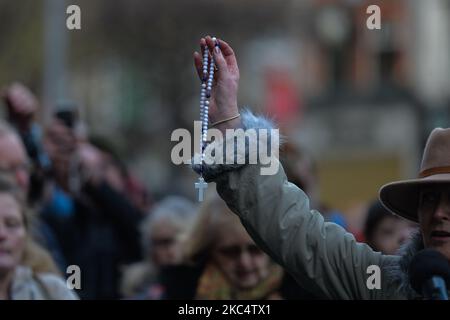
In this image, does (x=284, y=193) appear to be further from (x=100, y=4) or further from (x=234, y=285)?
(x=100, y=4)

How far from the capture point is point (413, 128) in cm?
3741

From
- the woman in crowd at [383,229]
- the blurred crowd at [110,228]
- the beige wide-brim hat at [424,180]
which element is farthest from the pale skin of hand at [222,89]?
the woman in crowd at [383,229]

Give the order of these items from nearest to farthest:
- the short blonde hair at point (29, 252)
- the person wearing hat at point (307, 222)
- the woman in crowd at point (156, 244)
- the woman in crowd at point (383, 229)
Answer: the person wearing hat at point (307, 222), the short blonde hair at point (29, 252), the woman in crowd at point (383, 229), the woman in crowd at point (156, 244)

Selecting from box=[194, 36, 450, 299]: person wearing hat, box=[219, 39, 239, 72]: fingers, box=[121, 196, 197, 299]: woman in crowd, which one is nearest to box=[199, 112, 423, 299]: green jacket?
box=[194, 36, 450, 299]: person wearing hat

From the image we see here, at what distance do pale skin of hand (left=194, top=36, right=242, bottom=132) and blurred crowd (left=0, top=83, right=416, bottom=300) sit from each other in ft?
4.79

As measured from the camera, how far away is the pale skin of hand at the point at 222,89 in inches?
174

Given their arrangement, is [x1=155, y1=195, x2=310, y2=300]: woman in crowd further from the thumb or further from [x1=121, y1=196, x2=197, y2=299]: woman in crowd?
the thumb

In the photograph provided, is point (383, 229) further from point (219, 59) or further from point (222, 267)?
point (219, 59)

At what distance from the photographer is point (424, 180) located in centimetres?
448

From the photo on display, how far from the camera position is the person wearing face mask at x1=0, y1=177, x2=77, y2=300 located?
217 inches

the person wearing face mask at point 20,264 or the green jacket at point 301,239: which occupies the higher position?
the green jacket at point 301,239

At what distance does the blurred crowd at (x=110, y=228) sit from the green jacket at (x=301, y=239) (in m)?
1.36

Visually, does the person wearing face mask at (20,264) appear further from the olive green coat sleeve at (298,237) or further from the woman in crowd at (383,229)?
the woman in crowd at (383,229)
